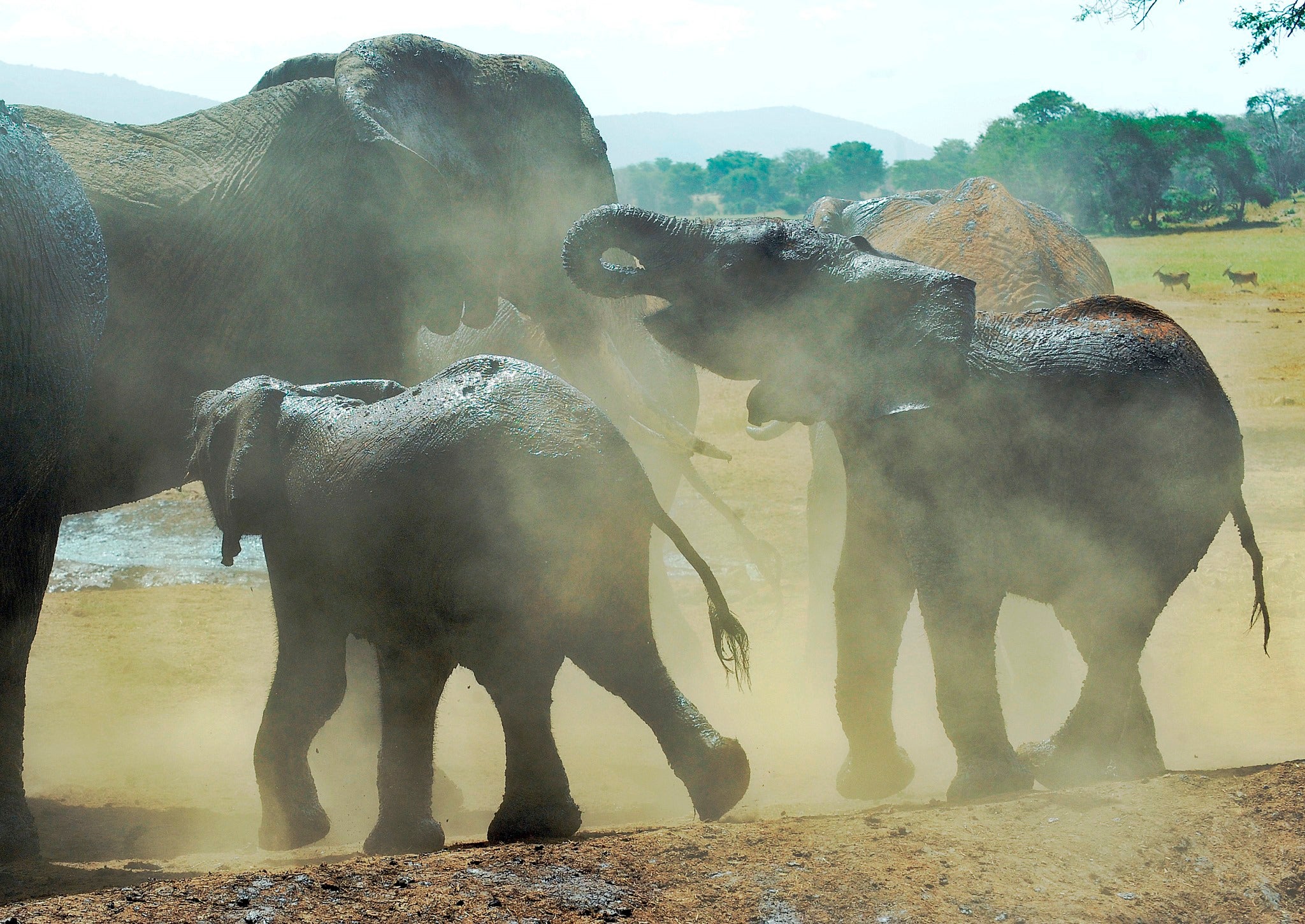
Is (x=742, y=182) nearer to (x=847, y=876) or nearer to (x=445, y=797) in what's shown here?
(x=445, y=797)

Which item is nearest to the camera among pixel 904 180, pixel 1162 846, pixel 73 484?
pixel 1162 846

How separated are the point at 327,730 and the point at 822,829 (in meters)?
2.81

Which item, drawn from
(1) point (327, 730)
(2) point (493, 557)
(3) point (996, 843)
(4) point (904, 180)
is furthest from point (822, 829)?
(4) point (904, 180)

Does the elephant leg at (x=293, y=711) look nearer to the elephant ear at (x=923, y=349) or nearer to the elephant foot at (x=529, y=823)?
the elephant foot at (x=529, y=823)

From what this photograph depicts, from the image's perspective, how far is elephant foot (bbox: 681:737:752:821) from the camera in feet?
12.8

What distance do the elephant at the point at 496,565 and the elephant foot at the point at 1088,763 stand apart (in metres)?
1.09

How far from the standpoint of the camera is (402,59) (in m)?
5.94

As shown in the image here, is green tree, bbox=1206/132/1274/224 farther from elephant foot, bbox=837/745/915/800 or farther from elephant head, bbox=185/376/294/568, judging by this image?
elephant head, bbox=185/376/294/568

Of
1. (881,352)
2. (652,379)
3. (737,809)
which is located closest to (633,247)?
(881,352)

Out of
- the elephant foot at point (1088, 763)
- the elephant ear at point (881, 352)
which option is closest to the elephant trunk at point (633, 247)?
the elephant ear at point (881, 352)

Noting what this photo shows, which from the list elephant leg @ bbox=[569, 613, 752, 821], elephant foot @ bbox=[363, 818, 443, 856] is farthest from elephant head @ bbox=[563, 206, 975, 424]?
elephant foot @ bbox=[363, 818, 443, 856]

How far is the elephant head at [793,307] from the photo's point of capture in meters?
4.13

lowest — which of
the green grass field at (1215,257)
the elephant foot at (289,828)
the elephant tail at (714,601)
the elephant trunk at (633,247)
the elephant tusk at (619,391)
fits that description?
the elephant foot at (289,828)

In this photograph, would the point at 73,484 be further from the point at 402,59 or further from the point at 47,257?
the point at 402,59
